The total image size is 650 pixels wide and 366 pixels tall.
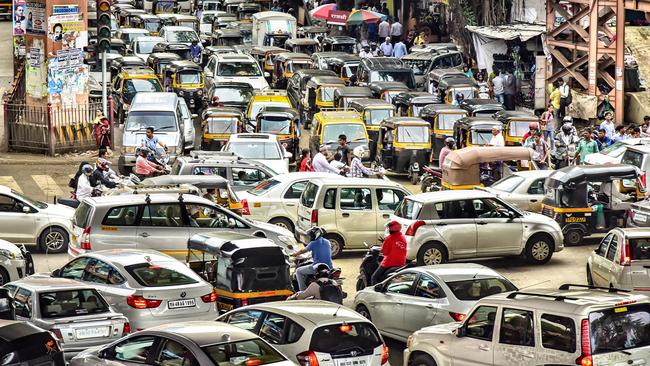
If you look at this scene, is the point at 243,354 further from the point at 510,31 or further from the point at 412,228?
the point at 510,31

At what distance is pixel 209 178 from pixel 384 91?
17771 mm

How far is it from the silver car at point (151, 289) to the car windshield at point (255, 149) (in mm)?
13385

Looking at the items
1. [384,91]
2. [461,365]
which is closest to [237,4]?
[384,91]

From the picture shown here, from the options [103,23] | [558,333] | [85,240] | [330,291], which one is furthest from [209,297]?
[103,23]

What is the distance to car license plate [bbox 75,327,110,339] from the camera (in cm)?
1750

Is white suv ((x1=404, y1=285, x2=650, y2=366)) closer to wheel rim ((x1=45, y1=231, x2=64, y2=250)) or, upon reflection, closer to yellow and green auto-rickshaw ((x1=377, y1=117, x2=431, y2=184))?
wheel rim ((x1=45, y1=231, x2=64, y2=250))

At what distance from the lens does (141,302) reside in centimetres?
1870

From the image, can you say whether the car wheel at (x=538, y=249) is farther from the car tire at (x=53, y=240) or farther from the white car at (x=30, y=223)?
the car tire at (x=53, y=240)

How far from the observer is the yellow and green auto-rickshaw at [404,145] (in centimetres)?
3566

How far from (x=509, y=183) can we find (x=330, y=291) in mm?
10588

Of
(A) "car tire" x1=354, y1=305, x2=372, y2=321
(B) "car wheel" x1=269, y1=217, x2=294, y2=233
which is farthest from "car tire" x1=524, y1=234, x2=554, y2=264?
(A) "car tire" x1=354, y1=305, x2=372, y2=321

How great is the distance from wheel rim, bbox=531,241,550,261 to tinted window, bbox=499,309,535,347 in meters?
9.76

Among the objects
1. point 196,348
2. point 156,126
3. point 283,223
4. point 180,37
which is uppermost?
point 180,37

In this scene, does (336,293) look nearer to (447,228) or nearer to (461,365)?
(461,365)
